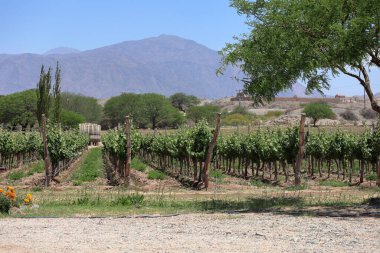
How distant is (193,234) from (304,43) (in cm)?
523

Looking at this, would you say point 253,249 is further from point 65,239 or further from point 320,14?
point 320,14

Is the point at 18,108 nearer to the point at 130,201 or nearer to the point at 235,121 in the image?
the point at 235,121

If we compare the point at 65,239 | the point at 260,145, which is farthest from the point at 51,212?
the point at 260,145

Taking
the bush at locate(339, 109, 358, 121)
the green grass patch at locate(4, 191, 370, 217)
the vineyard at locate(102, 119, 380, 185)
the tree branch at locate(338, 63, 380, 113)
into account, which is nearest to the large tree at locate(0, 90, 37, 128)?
the bush at locate(339, 109, 358, 121)

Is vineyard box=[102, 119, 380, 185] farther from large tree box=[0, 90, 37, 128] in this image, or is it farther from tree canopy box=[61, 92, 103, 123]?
tree canopy box=[61, 92, 103, 123]

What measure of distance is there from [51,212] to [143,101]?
333 ft

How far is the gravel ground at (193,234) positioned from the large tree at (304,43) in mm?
3425

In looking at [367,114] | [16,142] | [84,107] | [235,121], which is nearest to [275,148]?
[16,142]

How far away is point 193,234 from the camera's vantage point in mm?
8719

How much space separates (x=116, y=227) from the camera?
9.56m

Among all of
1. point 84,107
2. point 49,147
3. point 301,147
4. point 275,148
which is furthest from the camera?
point 84,107

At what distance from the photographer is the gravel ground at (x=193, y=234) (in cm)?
763

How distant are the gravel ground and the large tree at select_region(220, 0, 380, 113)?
135 inches

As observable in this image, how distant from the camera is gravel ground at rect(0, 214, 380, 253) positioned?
763 centimetres
